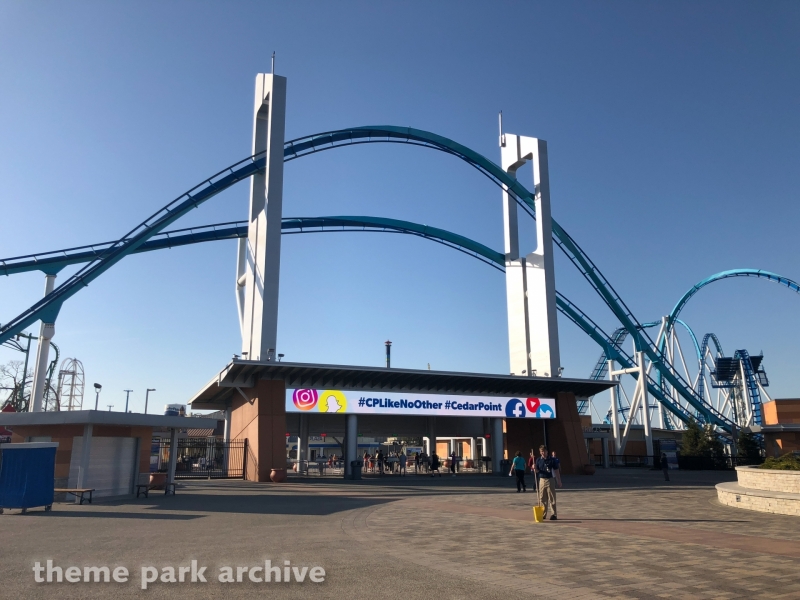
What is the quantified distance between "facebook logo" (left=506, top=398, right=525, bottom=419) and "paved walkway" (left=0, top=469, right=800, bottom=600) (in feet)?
56.7

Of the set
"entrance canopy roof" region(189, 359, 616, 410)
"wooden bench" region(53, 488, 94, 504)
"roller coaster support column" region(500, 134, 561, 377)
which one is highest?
"roller coaster support column" region(500, 134, 561, 377)

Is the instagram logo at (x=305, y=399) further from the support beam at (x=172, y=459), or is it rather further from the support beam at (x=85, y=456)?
the support beam at (x=85, y=456)

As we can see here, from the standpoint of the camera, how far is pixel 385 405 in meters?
33.1

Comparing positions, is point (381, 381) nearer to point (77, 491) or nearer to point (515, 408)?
point (515, 408)

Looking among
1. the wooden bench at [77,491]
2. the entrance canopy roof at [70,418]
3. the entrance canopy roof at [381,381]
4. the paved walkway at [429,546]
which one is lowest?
the paved walkway at [429,546]

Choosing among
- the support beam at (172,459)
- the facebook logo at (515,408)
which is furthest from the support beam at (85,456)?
the facebook logo at (515,408)

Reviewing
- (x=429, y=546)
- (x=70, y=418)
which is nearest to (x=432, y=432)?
(x=70, y=418)

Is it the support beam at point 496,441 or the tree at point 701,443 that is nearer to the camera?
the support beam at point 496,441

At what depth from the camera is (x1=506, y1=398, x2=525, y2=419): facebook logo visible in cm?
3656

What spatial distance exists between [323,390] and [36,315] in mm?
15573

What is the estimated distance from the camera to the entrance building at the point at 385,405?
97.7 ft

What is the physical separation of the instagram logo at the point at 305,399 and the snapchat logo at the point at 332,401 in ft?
1.11

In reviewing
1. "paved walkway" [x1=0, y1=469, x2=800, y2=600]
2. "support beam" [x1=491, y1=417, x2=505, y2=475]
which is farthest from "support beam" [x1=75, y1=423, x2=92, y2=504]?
"support beam" [x1=491, y1=417, x2=505, y2=475]

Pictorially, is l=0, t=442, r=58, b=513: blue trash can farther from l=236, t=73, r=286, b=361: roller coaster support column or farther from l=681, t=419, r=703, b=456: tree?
l=681, t=419, r=703, b=456: tree
